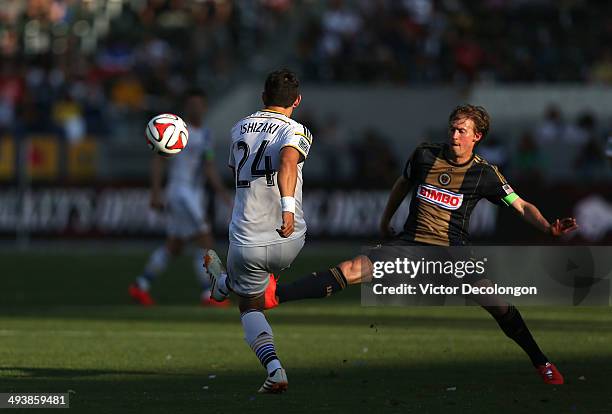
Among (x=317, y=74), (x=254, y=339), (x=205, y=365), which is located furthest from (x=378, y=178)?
(x=254, y=339)

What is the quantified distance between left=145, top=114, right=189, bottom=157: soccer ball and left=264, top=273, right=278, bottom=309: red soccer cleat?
7.97ft

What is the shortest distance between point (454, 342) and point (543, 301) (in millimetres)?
954

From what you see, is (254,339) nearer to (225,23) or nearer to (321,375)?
(321,375)

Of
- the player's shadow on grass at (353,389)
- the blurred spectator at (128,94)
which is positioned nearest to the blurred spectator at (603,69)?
the blurred spectator at (128,94)

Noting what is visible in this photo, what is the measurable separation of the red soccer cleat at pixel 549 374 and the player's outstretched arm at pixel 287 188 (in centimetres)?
235

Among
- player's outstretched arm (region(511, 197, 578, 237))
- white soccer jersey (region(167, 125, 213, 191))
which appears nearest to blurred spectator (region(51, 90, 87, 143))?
white soccer jersey (region(167, 125, 213, 191))

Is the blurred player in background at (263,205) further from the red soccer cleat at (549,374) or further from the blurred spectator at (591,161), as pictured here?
the blurred spectator at (591,161)

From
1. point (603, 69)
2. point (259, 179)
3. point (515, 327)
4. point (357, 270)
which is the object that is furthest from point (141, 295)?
point (603, 69)

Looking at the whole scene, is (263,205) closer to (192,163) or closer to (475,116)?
(475,116)

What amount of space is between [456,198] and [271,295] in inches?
65.9

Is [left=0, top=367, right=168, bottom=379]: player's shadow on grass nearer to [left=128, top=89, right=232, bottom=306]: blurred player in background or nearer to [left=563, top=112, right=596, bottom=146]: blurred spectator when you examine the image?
[left=128, top=89, right=232, bottom=306]: blurred player in background

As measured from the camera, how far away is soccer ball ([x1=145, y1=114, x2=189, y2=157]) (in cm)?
1202

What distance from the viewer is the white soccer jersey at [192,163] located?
17.3 metres

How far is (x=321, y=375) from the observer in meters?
10.9
